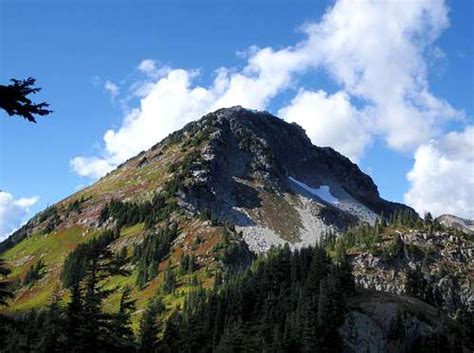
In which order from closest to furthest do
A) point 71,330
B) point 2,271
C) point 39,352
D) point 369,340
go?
point 2,271
point 71,330
point 39,352
point 369,340

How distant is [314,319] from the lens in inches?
4296

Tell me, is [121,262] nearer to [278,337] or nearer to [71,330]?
[71,330]

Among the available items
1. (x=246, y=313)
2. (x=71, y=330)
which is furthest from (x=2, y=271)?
(x=246, y=313)

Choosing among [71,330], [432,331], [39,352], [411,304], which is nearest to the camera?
[71,330]

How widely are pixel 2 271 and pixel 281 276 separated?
119m

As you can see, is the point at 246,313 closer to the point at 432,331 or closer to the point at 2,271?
the point at 432,331

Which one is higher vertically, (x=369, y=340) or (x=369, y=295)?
(x=369, y=295)

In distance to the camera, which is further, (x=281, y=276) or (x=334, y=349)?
(x=281, y=276)

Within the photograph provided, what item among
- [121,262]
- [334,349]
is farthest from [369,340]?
[121,262]

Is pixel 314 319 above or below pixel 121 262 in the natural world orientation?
above

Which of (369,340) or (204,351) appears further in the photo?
(369,340)

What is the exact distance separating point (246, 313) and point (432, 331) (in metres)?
42.1

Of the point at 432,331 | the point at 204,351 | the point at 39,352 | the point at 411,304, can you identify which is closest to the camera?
the point at 39,352

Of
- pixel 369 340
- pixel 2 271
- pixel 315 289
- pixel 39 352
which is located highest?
pixel 315 289
